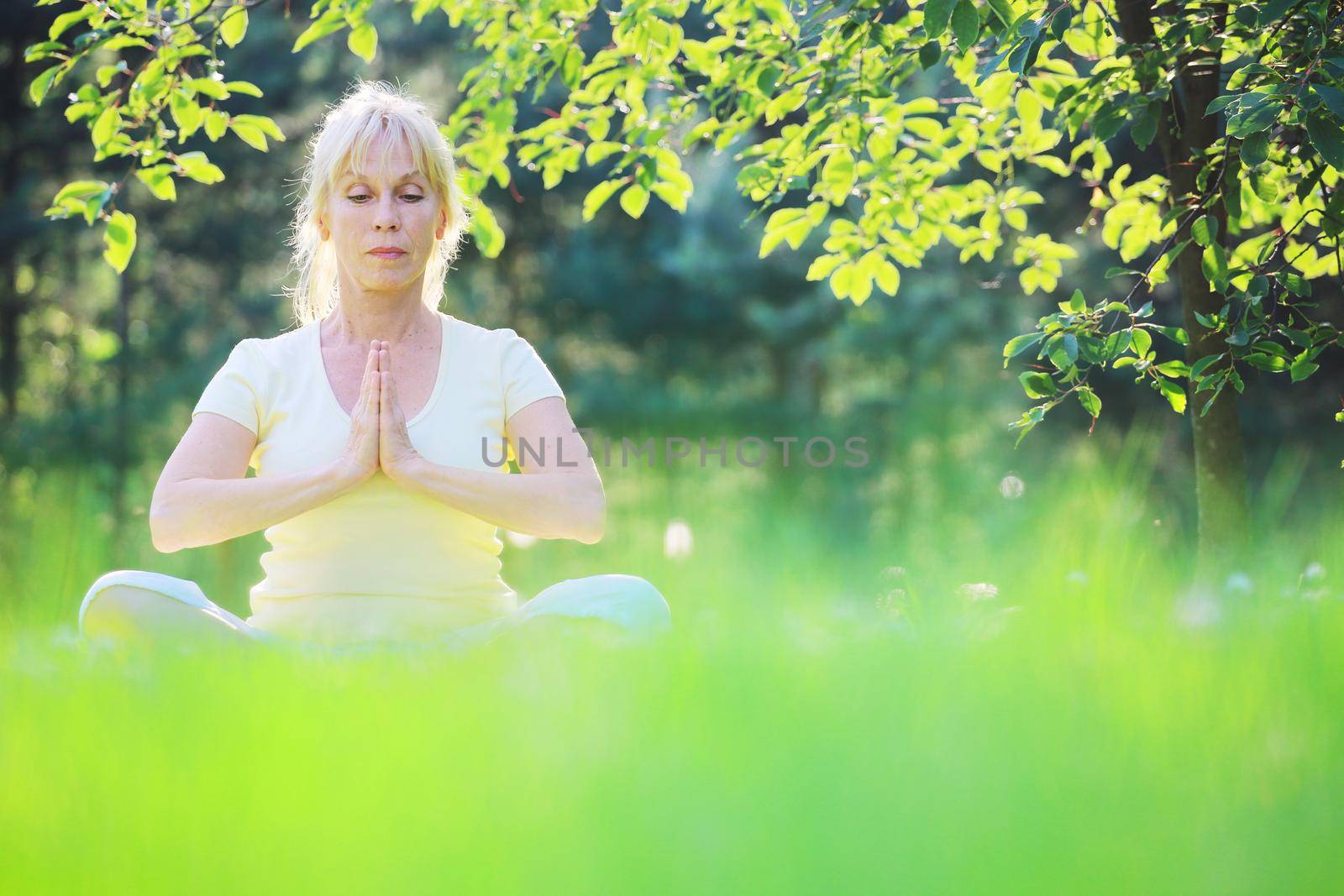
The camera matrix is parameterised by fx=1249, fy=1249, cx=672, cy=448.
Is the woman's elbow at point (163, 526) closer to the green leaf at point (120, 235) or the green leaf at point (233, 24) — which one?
the green leaf at point (120, 235)

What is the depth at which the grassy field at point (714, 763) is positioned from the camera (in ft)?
3.82

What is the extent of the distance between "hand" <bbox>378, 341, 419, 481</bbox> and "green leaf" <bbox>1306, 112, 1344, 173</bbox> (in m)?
2.01

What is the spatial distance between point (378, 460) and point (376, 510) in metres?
0.14

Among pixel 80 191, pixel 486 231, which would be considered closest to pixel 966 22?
pixel 486 231

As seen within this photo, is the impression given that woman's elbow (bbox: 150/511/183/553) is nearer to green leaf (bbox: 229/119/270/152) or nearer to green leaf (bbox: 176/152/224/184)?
green leaf (bbox: 176/152/224/184)

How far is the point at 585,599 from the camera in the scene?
2.76 meters

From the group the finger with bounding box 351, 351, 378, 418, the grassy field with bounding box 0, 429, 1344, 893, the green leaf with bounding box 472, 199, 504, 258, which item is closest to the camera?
the grassy field with bounding box 0, 429, 1344, 893

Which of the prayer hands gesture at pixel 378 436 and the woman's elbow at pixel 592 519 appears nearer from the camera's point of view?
the prayer hands gesture at pixel 378 436

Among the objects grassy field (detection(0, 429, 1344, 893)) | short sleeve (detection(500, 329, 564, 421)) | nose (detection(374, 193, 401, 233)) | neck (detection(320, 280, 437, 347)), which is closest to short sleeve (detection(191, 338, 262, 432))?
neck (detection(320, 280, 437, 347))

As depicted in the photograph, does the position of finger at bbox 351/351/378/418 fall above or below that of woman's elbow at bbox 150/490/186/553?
above

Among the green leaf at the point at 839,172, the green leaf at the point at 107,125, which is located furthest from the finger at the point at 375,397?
the green leaf at the point at 839,172

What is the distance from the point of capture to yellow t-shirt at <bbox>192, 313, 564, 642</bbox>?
3.00 metres

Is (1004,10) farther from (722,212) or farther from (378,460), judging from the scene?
(722,212)

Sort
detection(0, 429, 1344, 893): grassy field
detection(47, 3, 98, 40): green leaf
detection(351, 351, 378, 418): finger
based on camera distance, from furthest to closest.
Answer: detection(47, 3, 98, 40): green leaf < detection(351, 351, 378, 418): finger < detection(0, 429, 1344, 893): grassy field
